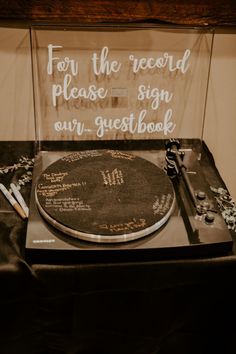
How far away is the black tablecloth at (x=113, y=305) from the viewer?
0.88 metres

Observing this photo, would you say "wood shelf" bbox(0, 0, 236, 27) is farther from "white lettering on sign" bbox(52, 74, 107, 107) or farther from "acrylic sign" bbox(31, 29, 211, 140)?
"white lettering on sign" bbox(52, 74, 107, 107)

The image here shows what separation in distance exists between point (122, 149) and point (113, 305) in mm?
476

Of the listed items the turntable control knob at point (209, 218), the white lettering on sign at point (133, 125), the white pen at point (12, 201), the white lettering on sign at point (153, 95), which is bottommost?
the white pen at point (12, 201)

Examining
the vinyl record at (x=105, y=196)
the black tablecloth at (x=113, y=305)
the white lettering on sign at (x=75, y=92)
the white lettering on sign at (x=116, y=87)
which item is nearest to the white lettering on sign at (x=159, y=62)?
the white lettering on sign at (x=116, y=87)

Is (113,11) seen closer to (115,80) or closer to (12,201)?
(115,80)

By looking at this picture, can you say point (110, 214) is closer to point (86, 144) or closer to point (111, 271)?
point (111, 271)

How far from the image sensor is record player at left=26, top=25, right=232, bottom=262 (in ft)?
2.87

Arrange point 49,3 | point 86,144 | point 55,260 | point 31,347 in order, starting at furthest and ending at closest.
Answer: point 86,144
point 49,3
point 31,347
point 55,260

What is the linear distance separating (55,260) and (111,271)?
115 millimetres

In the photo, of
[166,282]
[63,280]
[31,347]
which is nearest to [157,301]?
[166,282]

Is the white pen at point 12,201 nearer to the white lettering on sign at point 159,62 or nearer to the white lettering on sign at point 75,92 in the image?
the white lettering on sign at point 75,92

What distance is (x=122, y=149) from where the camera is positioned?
4.10 feet

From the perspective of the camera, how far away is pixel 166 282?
0.92 m

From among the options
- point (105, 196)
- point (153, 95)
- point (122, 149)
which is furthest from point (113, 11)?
point (105, 196)
